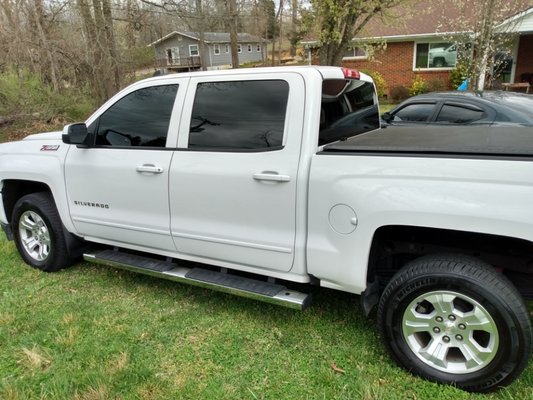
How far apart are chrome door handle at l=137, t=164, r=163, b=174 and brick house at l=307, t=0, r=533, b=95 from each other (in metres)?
17.4

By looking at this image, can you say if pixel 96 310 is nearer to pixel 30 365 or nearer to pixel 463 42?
pixel 30 365

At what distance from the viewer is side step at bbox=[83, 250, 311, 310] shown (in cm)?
320

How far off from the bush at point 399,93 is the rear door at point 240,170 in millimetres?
18495

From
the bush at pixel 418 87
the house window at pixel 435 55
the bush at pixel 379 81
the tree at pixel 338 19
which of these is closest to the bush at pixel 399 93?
the bush at pixel 418 87

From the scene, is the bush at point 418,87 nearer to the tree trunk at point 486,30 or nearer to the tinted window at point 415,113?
the tree trunk at point 486,30

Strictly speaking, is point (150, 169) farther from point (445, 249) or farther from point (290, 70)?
point (445, 249)

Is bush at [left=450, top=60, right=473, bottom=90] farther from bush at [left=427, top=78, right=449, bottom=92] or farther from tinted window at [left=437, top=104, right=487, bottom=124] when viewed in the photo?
tinted window at [left=437, top=104, right=487, bottom=124]

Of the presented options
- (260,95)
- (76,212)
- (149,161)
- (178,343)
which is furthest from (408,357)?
(76,212)

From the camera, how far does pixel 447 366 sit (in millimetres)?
2736

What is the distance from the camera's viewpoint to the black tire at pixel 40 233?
14.6 feet

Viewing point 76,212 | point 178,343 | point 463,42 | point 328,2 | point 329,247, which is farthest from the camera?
point 463,42

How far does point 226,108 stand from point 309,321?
178 centimetres

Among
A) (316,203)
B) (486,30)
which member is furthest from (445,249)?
(486,30)

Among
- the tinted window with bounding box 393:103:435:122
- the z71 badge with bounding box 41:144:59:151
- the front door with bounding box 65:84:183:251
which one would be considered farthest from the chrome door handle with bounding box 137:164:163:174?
the tinted window with bounding box 393:103:435:122
